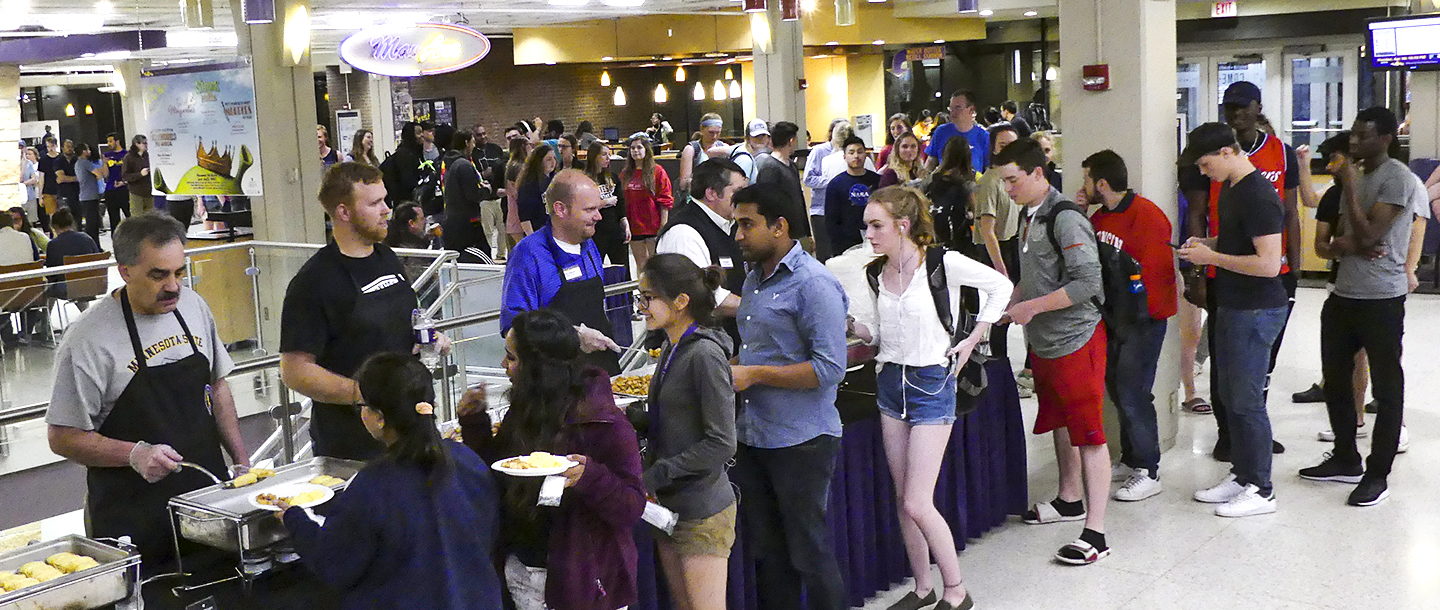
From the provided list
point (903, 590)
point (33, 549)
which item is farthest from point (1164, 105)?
point (33, 549)

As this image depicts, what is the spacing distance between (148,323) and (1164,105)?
4.78 m

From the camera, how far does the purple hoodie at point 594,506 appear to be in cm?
296

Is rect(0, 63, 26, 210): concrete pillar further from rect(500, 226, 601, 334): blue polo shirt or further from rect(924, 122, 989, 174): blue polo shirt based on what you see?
rect(500, 226, 601, 334): blue polo shirt

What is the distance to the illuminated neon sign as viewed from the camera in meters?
10.6

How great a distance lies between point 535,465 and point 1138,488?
3.81 meters

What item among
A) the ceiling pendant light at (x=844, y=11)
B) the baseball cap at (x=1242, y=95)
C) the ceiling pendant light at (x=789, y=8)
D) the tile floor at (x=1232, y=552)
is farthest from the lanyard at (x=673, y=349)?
the ceiling pendant light at (x=789, y=8)

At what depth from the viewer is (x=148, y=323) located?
3297 mm

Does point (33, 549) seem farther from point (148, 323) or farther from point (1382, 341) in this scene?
point (1382, 341)

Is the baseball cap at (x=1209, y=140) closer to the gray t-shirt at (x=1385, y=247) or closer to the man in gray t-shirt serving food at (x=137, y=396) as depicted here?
the gray t-shirt at (x=1385, y=247)

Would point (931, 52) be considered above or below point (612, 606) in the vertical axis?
above

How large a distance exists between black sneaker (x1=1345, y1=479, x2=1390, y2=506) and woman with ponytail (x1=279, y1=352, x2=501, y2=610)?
4.41 m

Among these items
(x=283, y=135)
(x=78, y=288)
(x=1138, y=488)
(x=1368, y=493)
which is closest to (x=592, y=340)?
(x=1138, y=488)

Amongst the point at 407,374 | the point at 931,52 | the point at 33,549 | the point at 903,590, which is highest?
the point at 931,52

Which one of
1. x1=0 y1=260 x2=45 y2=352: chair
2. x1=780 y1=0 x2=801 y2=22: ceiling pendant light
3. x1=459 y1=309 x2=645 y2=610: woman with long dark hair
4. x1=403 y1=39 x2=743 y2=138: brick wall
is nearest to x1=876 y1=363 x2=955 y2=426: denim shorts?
x1=459 y1=309 x2=645 y2=610: woman with long dark hair
